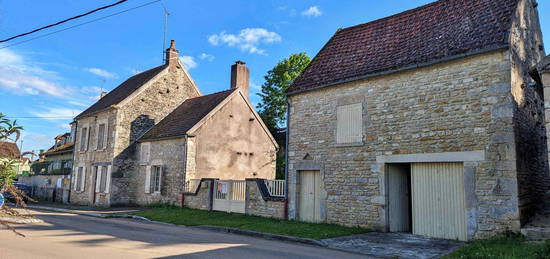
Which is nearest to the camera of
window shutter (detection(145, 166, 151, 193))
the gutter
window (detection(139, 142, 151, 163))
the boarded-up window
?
the gutter

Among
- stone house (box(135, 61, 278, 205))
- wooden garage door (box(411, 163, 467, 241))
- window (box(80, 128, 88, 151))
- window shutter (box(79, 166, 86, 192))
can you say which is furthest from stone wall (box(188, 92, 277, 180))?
wooden garage door (box(411, 163, 467, 241))

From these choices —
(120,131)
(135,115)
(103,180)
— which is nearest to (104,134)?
(120,131)

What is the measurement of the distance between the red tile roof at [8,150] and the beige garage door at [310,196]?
9542 mm

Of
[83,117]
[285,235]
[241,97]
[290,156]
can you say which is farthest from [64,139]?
[285,235]

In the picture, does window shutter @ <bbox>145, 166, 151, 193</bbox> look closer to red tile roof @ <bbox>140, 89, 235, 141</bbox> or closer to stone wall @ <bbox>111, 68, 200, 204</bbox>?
stone wall @ <bbox>111, 68, 200, 204</bbox>

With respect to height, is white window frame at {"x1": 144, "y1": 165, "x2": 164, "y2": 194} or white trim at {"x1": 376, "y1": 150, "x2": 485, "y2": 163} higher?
white trim at {"x1": 376, "y1": 150, "x2": 485, "y2": 163}

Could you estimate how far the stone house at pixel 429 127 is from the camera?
9.65 meters

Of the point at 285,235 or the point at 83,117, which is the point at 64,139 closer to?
the point at 83,117

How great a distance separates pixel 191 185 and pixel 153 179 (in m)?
3.22

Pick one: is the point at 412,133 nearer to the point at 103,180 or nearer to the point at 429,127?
the point at 429,127

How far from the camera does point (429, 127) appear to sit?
35.5 ft

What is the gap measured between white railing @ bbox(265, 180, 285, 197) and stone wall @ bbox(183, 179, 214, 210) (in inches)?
128

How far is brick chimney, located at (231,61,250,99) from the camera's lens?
79.9ft

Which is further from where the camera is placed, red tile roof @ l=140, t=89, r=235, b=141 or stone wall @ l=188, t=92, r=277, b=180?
red tile roof @ l=140, t=89, r=235, b=141
